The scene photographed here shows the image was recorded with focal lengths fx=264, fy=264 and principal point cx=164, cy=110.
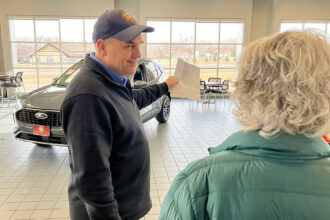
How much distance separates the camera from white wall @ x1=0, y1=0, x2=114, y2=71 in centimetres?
1035

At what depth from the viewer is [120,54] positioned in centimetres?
139

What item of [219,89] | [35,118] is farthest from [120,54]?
[219,89]

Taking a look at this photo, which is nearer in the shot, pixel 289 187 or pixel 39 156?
pixel 289 187

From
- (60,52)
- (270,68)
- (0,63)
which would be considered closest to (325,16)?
(60,52)

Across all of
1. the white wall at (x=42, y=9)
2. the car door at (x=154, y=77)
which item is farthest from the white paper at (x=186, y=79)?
the white wall at (x=42, y=9)

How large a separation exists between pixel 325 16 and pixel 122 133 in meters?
12.8

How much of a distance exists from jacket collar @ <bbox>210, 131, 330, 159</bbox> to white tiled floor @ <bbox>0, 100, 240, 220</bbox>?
150cm

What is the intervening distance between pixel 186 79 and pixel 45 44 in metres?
10.7

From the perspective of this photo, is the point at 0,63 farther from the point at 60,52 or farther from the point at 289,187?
the point at 289,187

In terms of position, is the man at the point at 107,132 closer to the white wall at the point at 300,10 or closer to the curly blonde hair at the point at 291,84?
the curly blonde hair at the point at 291,84

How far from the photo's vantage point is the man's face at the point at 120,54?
1370 millimetres

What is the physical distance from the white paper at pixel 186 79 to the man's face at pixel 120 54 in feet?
2.20

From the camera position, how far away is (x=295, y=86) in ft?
2.54

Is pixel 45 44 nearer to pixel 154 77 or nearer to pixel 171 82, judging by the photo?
pixel 154 77
